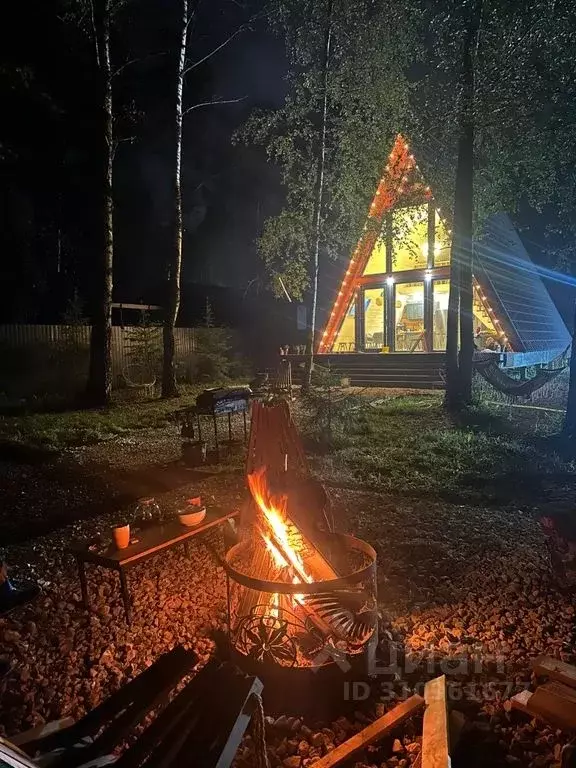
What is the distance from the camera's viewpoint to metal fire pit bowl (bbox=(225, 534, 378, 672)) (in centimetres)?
297

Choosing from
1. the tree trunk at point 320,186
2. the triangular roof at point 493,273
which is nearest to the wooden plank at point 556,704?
the tree trunk at point 320,186

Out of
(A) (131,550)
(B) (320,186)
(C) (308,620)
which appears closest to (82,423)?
(A) (131,550)

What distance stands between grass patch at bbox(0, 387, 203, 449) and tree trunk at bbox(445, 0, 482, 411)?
275 inches

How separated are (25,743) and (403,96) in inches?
625

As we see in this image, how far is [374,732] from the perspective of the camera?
2482mm

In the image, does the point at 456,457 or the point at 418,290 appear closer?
the point at 456,457

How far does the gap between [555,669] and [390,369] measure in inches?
664

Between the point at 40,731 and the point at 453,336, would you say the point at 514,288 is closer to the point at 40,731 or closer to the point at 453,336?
the point at 453,336

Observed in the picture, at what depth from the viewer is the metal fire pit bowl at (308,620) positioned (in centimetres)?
297

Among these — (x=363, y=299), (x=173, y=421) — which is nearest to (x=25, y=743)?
(x=173, y=421)

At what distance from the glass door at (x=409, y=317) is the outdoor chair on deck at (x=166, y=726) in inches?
789

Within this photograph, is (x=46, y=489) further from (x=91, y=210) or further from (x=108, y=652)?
(x=91, y=210)

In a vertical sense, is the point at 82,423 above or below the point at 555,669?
below

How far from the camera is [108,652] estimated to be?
3.29 m
